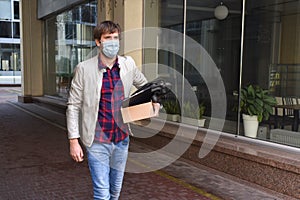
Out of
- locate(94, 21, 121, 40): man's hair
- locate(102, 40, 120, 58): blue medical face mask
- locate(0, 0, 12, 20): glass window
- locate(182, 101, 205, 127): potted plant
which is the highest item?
locate(0, 0, 12, 20): glass window

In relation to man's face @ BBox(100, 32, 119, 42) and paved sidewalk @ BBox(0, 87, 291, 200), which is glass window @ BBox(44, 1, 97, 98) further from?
man's face @ BBox(100, 32, 119, 42)

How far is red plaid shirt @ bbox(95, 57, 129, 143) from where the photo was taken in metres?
2.72

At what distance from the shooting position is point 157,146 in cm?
659

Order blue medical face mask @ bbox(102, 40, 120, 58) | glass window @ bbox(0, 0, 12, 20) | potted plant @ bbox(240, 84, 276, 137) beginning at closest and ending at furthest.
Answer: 1. blue medical face mask @ bbox(102, 40, 120, 58)
2. potted plant @ bbox(240, 84, 276, 137)
3. glass window @ bbox(0, 0, 12, 20)

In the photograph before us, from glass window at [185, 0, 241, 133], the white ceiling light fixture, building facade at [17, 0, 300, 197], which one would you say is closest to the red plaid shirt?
building facade at [17, 0, 300, 197]

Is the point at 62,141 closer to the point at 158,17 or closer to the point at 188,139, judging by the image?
the point at 188,139

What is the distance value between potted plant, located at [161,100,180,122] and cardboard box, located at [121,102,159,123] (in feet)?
14.2

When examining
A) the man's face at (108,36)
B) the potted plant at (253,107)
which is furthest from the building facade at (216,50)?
the man's face at (108,36)

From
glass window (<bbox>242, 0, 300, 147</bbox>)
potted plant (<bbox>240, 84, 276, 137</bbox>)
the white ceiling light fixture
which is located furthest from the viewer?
the white ceiling light fixture

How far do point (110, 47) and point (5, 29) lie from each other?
28.1 meters

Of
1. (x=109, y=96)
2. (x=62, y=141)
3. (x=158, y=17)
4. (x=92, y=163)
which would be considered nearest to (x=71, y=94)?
(x=109, y=96)

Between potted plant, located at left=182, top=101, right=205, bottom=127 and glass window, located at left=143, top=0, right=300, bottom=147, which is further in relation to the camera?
potted plant, located at left=182, top=101, right=205, bottom=127

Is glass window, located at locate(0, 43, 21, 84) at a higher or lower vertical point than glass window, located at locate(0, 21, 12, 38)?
lower

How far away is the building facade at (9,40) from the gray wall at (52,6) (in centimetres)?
1527
